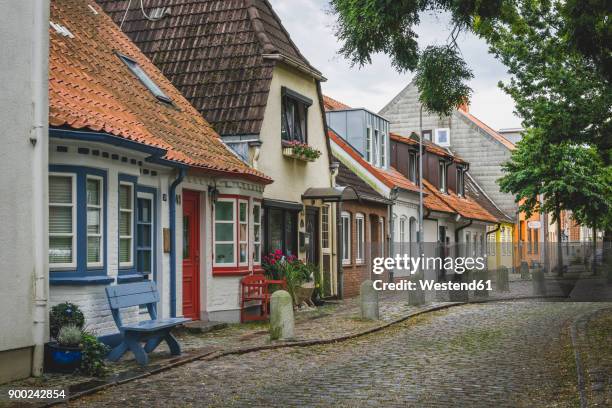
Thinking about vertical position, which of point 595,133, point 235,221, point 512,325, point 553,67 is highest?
point 553,67

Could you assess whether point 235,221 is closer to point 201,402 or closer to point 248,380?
point 248,380

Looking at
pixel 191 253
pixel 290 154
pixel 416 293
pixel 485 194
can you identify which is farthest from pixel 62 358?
pixel 485 194

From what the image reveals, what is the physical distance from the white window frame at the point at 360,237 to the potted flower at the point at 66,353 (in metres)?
19.0

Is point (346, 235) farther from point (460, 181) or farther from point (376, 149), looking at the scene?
point (460, 181)

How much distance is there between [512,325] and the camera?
19.6 metres

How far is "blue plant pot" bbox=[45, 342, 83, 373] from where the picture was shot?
1159 cm

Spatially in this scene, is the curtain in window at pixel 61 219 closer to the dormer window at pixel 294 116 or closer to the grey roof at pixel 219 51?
the grey roof at pixel 219 51

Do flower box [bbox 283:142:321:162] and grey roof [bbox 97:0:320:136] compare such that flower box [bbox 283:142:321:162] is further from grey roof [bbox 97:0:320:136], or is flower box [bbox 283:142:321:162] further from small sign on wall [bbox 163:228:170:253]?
small sign on wall [bbox 163:228:170:253]

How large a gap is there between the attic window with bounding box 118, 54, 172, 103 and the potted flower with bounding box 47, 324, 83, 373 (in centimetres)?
909

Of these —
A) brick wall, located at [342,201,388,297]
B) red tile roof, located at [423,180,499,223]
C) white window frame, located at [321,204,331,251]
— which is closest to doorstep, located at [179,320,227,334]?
white window frame, located at [321,204,331,251]

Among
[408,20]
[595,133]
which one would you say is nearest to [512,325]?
[595,133]

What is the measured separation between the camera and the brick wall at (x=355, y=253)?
29034mm

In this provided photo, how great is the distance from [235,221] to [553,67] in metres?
9.55

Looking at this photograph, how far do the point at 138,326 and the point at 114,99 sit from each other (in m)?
5.64
